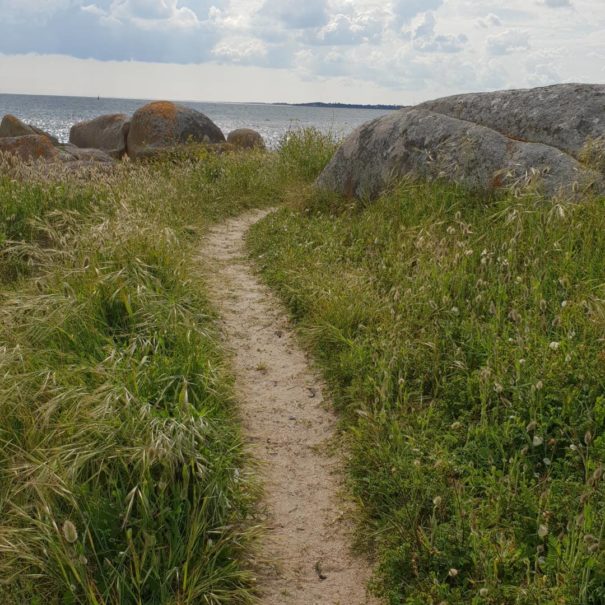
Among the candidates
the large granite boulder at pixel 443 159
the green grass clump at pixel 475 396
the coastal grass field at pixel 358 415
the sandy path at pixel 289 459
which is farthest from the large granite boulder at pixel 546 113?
the sandy path at pixel 289 459

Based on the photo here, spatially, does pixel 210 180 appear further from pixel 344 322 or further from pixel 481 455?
pixel 481 455

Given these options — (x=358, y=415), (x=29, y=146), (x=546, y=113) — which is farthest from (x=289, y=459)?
(x=29, y=146)

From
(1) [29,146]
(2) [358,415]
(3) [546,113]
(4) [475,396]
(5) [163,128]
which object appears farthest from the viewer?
(5) [163,128]

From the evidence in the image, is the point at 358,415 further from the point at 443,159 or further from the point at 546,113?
the point at 546,113

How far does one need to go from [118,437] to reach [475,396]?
2.54 meters

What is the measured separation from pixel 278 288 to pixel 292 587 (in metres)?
4.79

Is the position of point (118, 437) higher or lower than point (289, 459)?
higher

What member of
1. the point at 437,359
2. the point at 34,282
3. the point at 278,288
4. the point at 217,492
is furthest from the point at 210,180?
the point at 217,492

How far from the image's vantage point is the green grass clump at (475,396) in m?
3.34

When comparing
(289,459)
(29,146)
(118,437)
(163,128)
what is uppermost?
(163,128)

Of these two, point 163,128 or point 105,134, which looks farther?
point 105,134

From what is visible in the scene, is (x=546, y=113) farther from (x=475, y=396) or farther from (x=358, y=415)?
(x=358, y=415)

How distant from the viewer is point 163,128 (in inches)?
829

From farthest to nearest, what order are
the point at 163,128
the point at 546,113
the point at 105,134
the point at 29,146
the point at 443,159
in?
the point at 105,134, the point at 163,128, the point at 29,146, the point at 443,159, the point at 546,113
